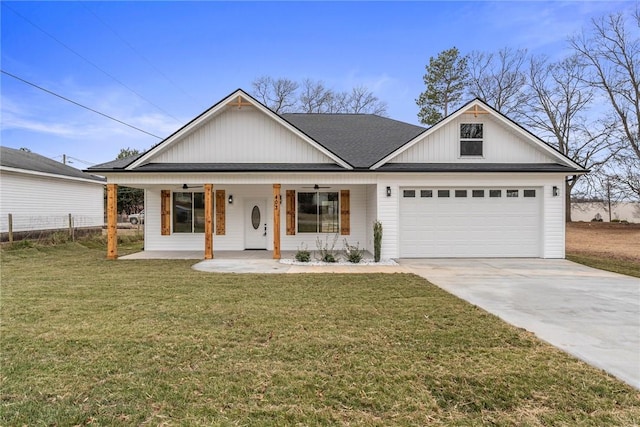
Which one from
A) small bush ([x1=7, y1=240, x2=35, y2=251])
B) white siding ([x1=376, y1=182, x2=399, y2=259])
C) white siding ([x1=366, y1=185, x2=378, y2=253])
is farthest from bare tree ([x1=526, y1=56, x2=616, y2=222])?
small bush ([x1=7, y1=240, x2=35, y2=251])

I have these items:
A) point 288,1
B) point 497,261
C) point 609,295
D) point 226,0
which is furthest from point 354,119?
point 609,295

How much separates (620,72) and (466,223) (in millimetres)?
20357

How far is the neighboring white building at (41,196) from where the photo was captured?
14.8 metres

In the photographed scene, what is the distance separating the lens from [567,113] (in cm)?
2655

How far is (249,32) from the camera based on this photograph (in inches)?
640

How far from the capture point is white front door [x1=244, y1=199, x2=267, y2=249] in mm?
13523

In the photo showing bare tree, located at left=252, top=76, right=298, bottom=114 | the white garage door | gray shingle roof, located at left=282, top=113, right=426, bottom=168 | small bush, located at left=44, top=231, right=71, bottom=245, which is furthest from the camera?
bare tree, located at left=252, top=76, right=298, bottom=114

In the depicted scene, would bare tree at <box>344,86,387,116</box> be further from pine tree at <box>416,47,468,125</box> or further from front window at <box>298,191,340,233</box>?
front window at <box>298,191,340,233</box>

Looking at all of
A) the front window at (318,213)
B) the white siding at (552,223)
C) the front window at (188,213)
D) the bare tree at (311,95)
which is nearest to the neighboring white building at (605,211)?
the white siding at (552,223)

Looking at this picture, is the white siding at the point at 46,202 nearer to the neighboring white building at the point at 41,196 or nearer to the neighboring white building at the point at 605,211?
the neighboring white building at the point at 41,196

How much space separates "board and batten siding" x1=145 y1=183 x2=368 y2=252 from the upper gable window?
3.86 m

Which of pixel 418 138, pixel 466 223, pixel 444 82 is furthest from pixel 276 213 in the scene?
pixel 444 82

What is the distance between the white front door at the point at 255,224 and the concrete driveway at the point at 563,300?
18.4 ft

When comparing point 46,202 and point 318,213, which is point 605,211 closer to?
point 318,213
